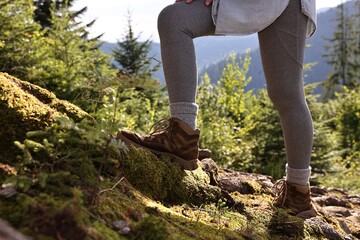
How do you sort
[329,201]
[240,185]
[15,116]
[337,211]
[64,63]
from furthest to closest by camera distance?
1. [64,63]
2. [329,201]
3. [337,211]
4. [240,185]
5. [15,116]

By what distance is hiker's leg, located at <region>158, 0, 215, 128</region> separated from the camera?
217cm

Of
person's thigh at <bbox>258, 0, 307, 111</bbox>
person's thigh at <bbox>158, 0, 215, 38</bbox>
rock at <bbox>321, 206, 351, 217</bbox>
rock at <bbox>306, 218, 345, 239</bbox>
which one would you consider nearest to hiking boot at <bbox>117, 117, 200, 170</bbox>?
person's thigh at <bbox>158, 0, 215, 38</bbox>

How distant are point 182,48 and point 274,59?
649 millimetres

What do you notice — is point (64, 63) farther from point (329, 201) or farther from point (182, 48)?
point (182, 48)

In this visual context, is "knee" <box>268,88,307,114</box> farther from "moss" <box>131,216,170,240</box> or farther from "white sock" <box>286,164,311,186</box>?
"moss" <box>131,216,170,240</box>

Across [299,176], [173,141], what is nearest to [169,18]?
[173,141]

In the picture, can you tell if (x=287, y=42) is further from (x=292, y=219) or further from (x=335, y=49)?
(x=335, y=49)

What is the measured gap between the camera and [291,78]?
97.3 inches

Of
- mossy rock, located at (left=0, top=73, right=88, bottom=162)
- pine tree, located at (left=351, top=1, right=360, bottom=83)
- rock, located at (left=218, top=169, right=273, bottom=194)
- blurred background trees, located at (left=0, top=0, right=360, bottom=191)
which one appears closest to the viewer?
mossy rock, located at (left=0, top=73, right=88, bottom=162)

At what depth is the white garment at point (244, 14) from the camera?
2.16 metres

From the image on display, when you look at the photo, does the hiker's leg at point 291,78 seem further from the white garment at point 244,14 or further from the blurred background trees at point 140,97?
the blurred background trees at point 140,97

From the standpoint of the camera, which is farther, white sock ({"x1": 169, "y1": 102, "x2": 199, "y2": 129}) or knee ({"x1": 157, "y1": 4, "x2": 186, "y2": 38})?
white sock ({"x1": 169, "y1": 102, "x2": 199, "y2": 129})

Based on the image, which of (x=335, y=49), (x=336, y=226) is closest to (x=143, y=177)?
(x=336, y=226)

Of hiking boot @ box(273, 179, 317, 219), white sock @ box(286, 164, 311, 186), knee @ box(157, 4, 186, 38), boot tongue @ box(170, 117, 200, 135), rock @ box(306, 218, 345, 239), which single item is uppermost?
knee @ box(157, 4, 186, 38)
